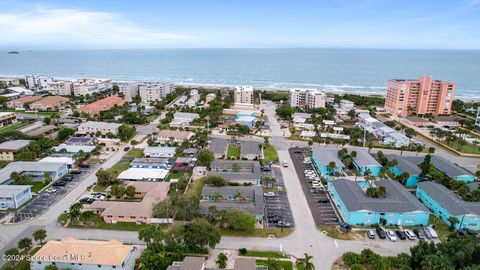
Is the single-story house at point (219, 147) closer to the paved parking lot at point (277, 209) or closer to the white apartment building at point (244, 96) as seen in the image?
the paved parking lot at point (277, 209)

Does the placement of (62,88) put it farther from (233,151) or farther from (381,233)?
(381,233)

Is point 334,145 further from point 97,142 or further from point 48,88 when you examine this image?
point 48,88

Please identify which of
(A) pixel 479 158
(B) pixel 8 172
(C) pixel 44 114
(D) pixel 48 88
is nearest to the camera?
(B) pixel 8 172

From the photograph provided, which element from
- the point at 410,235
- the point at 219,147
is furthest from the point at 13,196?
the point at 410,235

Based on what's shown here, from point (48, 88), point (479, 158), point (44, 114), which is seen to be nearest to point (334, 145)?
point (479, 158)

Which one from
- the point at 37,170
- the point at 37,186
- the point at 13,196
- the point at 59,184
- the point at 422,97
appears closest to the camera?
the point at 13,196

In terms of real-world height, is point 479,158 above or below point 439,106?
below

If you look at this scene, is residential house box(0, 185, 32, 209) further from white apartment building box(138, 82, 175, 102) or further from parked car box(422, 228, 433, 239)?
white apartment building box(138, 82, 175, 102)

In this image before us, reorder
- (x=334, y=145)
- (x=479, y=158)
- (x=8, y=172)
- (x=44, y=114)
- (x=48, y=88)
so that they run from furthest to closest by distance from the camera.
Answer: (x=48, y=88), (x=44, y=114), (x=334, y=145), (x=479, y=158), (x=8, y=172)
